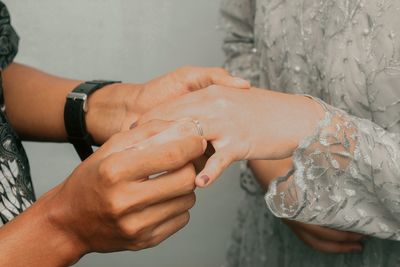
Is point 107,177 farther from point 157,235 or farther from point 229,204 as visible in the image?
point 229,204

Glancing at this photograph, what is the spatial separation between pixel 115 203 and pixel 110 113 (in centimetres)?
32

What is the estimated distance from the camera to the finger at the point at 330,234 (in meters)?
0.79

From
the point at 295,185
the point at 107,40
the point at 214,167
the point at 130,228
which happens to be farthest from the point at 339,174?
the point at 107,40

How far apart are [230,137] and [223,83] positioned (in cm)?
11

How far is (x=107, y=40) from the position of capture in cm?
141

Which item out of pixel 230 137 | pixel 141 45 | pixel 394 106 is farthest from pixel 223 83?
pixel 141 45

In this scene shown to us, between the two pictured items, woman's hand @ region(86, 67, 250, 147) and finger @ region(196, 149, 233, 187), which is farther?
woman's hand @ region(86, 67, 250, 147)

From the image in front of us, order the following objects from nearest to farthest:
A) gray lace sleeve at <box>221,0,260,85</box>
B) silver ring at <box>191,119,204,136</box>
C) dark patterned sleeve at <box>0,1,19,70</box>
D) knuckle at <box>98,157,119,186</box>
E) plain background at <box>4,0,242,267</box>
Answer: knuckle at <box>98,157,119,186</box>
silver ring at <box>191,119,204,136</box>
dark patterned sleeve at <box>0,1,19,70</box>
gray lace sleeve at <box>221,0,260,85</box>
plain background at <box>4,0,242,267</box>

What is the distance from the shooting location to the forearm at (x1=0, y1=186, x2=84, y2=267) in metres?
0.57

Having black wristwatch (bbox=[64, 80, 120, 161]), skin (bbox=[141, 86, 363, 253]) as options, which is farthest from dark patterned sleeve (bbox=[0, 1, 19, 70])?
skin (bbox=[141, 86, 363, 253])

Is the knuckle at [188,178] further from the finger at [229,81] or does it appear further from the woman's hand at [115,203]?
the finger at [229,81]

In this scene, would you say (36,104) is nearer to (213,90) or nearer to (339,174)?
(213,90)

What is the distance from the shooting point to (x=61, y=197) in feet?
1.92

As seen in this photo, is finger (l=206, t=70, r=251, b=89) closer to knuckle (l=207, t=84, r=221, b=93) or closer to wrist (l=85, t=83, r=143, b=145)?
knuckle (l=207, t=84, r=221, b=93)
